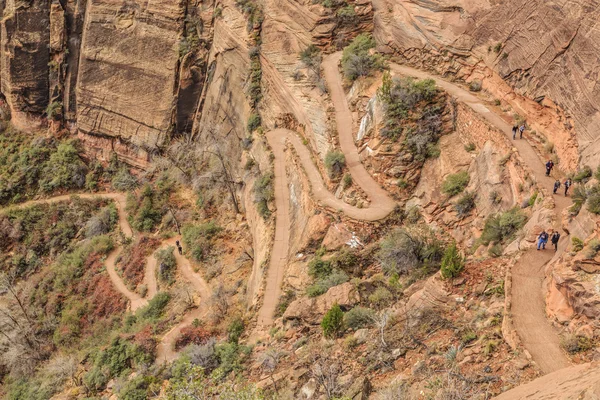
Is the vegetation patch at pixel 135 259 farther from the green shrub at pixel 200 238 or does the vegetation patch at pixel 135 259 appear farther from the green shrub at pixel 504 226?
the green shrub at pixel 504 226

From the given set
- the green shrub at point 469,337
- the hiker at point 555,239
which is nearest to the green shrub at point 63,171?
the green shrub at point 469,337

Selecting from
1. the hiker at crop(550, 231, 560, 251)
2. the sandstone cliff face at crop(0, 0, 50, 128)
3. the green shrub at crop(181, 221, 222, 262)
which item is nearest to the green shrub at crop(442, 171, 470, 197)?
A: the hiker at crop(550, 231, 560, 251)

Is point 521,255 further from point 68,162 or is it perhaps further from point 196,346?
point 68,162

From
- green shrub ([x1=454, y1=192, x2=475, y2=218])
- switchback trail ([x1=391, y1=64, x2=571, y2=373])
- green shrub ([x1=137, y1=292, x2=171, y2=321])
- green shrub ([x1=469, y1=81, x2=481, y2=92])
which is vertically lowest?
green shrub ([x1=137, y1=292, x2=171, y2=321])

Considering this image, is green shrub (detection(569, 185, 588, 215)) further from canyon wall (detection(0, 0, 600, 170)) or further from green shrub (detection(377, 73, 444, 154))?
green shrub (detection(377, 73, 444, 154))

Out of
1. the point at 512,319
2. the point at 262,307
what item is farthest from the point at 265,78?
the point at 512,319

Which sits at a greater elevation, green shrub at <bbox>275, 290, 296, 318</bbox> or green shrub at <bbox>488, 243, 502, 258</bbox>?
green shrub at <bbox>488, 243, 502, 258</bbox>

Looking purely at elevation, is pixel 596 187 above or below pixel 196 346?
above
